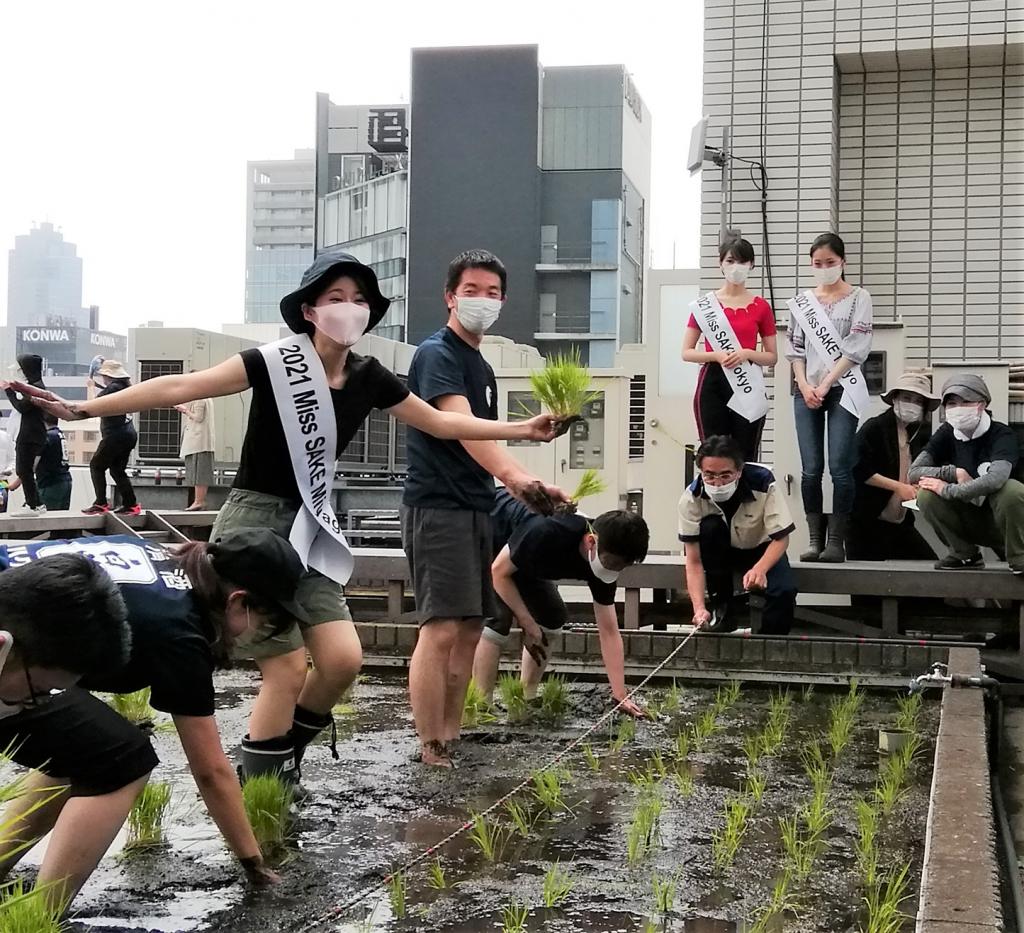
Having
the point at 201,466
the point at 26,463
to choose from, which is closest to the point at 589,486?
the point at 26,463

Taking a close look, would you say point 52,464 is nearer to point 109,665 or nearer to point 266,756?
point 266,756

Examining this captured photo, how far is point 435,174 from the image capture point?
50375 millimetres

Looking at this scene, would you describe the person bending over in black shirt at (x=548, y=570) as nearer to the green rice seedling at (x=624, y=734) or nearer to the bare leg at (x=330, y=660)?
the green rice seedling at (x=624, y=734)

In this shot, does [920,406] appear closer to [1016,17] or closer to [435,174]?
[1016,17]

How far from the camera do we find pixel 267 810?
3.69 metres

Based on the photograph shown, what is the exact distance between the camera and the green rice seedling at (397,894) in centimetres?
309

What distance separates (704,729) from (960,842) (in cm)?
243

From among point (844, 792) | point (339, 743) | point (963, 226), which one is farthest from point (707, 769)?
point (963, 226)

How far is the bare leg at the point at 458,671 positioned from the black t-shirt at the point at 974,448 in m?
3.31

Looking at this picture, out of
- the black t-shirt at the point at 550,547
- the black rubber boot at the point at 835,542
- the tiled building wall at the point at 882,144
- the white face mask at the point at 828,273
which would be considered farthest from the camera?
the tiled building wall at the point at 882,144

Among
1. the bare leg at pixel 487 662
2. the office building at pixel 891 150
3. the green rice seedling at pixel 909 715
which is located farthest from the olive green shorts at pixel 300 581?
the office building at pixel 891 150

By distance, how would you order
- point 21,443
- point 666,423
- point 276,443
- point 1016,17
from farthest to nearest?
1. point 666,423
2. point 21,443
3. point 1016,17
4. point 276,443

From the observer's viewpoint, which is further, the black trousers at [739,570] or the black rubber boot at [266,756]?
the black trousers at [739,570]

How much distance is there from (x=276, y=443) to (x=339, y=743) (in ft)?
5.74
